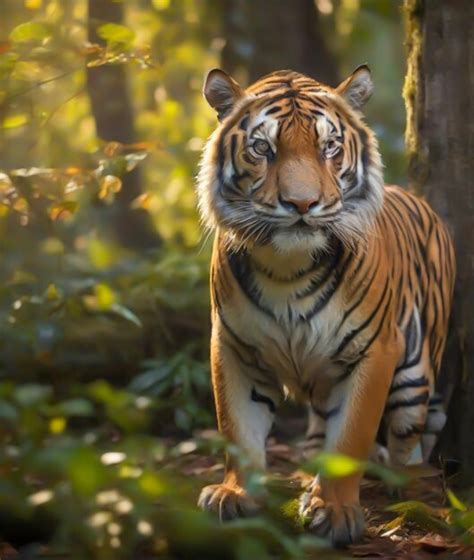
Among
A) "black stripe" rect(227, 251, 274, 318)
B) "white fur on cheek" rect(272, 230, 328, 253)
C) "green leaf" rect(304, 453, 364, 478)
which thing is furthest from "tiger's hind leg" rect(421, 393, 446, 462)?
"green leaf" rect(304, 453, 364, 478)

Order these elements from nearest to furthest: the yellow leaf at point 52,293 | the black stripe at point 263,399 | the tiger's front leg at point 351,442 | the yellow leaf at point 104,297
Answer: the tiger's front leg at point 351,442, the black stripe at point 263,399, the yellow leaf at point 52,293, the yellow leaf at point 104,297

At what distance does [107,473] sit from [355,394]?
1901 millimetres

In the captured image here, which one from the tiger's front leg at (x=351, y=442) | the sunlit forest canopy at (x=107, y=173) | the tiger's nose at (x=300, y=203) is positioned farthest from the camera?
the sunlit forest canopy at (x=107, y=173)

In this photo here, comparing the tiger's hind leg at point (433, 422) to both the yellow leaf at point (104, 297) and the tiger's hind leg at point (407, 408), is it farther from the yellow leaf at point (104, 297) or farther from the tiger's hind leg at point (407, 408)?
the yellow leaf at point (104, 297)

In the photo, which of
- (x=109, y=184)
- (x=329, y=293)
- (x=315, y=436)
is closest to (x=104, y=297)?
(x=109, y=184)

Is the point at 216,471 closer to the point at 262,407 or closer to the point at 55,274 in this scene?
the point at 262,407

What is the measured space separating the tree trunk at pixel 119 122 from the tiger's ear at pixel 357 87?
4317 mm

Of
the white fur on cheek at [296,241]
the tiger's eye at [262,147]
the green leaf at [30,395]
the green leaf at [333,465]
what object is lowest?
the green leaf at [333,465]

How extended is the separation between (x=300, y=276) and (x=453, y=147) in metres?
1.23

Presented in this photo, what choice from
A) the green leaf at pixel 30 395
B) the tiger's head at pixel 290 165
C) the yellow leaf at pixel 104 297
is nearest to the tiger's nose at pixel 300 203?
the tiger's head at pixel 290 165

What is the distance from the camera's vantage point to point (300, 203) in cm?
407

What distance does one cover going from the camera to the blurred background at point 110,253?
278 cm

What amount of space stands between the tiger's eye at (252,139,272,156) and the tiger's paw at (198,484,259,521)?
3.86 feet

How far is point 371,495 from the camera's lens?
205 inches
